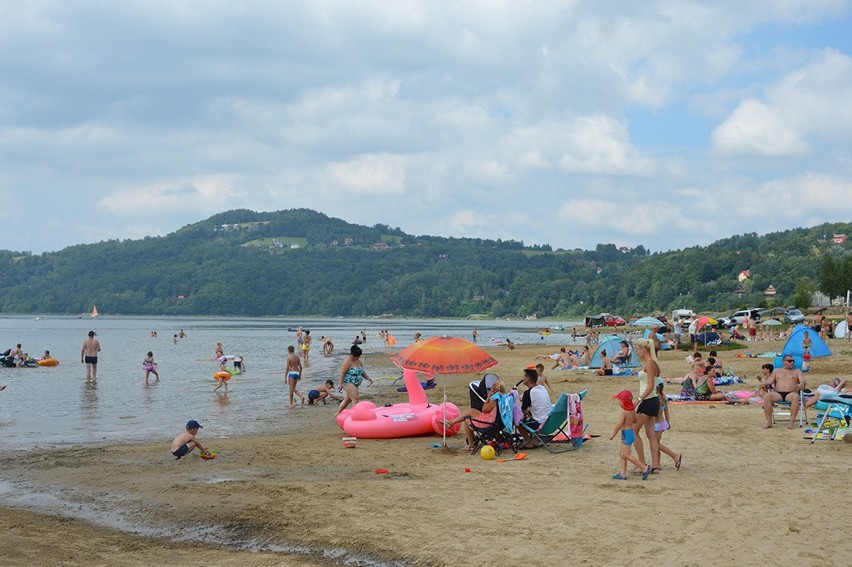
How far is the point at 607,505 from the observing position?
762 cm

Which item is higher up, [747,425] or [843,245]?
[843,245]

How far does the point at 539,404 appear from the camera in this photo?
11.4m

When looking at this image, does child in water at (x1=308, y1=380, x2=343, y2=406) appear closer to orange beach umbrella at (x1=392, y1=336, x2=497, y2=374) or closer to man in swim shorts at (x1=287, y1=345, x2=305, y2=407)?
man in swim shorts at (x1=287, y1=345, x2=305, y2=407)

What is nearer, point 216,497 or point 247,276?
point 216,497

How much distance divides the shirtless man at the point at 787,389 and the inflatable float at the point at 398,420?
15.7ft

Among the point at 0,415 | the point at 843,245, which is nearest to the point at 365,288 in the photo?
the point at 843,245

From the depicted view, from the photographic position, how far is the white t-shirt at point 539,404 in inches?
447

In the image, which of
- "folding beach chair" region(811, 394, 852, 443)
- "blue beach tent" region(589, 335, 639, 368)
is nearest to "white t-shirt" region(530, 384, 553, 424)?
"folding beach chair" region(811, 394, 852, 443)

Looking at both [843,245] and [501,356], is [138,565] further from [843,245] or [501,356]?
[843,245]

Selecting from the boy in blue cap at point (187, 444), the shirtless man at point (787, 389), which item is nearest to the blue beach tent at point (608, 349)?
the shirtless man at point (787, 389)

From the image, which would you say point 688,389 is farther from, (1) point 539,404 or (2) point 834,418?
(1) point 539,404

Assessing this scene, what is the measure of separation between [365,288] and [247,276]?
998 inches

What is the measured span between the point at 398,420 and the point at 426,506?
510 centimetres

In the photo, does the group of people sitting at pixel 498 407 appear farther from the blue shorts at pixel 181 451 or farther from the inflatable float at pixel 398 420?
the blue shorts at pixel 181 451
